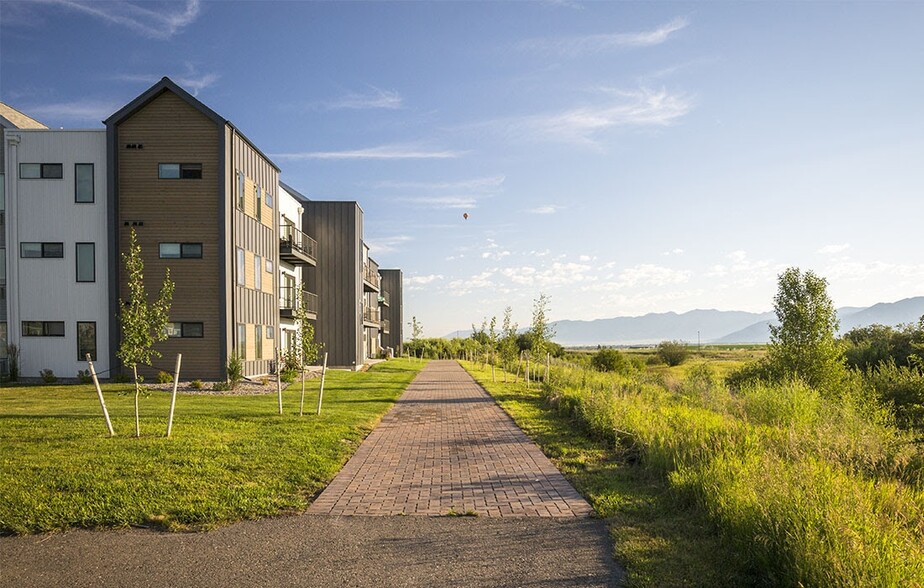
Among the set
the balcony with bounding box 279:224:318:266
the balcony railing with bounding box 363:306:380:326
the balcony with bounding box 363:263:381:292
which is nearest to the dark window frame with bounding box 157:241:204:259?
the balcony with bounding box 279:224:318:266

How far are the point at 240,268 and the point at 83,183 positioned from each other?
6208 millimetres

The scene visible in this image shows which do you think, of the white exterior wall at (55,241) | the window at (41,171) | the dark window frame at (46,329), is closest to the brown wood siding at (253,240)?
the white exterior wall at (55,241)

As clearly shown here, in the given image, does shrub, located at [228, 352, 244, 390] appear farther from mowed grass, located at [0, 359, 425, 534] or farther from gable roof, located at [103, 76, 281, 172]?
gable roof, located at [103, 76, 281, 172]

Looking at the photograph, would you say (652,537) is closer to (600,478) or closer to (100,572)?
(600,478)

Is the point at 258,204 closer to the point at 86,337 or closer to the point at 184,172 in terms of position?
the point at 184,172

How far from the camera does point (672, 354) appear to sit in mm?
63312

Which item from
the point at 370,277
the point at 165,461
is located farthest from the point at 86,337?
the point at 370,277

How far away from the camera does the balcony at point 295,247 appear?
31.0m

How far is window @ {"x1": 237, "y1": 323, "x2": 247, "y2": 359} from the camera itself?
24406 mm

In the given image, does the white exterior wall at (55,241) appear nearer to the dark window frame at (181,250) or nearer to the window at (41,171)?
the window at (41,171)

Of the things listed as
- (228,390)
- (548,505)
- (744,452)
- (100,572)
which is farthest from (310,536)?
(228,390)

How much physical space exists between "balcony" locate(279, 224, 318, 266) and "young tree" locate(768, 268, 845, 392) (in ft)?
68.7

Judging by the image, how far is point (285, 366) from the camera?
27562 millimetres

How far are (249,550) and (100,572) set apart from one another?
3.85 feet
